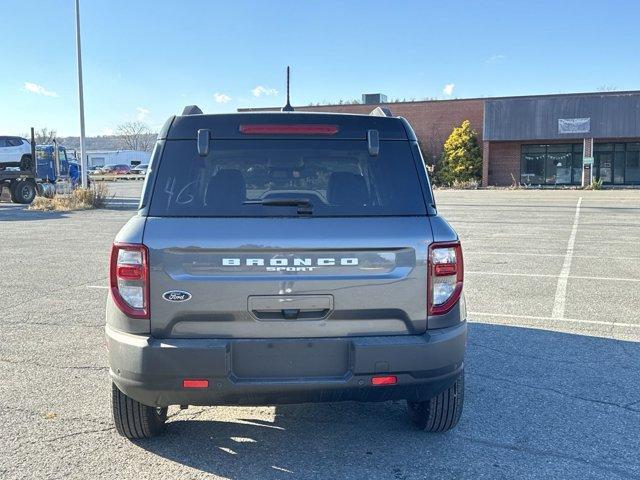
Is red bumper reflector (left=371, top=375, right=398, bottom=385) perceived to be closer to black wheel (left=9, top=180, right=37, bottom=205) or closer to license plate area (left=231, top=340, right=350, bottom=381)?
license plate area (left=231, top=340, right=350, bottom=381)

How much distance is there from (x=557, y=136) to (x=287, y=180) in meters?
42.7

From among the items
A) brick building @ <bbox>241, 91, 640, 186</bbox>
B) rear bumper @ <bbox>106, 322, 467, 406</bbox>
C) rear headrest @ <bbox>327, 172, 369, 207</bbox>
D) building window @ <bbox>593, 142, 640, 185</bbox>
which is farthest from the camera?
building window @ <bbox>593, 142, 640, 185</bbox>

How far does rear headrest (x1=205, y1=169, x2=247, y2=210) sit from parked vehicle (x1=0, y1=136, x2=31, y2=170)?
2876 cm

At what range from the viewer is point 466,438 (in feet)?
13.0

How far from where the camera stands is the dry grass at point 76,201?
2489cm

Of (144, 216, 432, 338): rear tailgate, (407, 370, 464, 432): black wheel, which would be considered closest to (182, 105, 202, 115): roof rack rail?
(144, 216, 432, 338): rear tailgate

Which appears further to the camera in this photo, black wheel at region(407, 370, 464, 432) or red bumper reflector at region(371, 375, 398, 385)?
black wheel at region(407, 370, 464, 432)

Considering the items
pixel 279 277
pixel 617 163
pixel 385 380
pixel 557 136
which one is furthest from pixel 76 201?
pixel 617 163

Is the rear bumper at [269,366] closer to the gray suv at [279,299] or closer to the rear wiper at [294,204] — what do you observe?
the gray suv at [279,299]

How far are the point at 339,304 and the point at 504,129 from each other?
142 feet

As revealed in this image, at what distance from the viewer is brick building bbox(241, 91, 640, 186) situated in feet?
136

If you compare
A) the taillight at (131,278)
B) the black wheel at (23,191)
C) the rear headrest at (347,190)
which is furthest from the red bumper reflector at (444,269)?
the black wheel at (23,191)

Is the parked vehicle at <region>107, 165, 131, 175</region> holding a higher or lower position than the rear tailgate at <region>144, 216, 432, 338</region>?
higher

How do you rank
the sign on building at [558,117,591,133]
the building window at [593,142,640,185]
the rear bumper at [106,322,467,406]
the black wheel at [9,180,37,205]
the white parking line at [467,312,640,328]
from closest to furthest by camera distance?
the rear bumper at [106,322,467,406] < the white parking line at [467,312,640,328] < the black wheel at [9,180,37,205] < the sign on building at [558,117,591,133] < the building window at [593,142,640,185]
